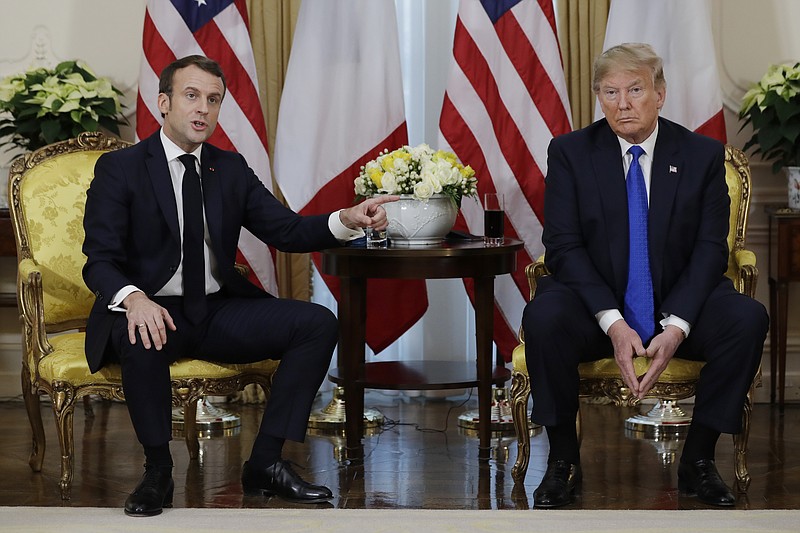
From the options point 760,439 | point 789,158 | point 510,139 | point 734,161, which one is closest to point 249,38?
point 510,139

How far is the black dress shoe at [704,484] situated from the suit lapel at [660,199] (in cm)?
58

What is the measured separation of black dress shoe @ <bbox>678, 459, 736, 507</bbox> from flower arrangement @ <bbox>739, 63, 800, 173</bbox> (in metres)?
1.80

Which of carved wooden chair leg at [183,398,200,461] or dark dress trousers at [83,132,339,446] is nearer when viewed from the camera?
dark dress trousers at [83,132,339,446]

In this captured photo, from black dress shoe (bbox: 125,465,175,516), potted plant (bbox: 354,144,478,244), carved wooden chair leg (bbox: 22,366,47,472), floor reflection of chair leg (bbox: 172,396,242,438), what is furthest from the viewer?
floor reflection of chair leg (bbox: 172,396,242,438)

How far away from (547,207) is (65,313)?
1.77m

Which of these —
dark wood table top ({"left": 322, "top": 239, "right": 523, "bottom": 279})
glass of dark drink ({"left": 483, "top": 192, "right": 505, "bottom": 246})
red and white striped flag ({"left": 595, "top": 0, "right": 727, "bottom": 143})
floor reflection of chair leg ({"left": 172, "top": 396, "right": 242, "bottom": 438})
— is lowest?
floor reflection of chair leg ({"left": 172, "top": 396, "right": 242, "bottom": 438})

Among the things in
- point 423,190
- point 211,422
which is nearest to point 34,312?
point 211,422

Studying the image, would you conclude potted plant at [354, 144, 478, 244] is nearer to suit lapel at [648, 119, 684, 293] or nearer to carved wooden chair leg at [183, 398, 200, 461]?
suit lapel at [648, 119, 684, 293]

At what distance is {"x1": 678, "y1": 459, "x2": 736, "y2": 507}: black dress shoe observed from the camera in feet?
10.8

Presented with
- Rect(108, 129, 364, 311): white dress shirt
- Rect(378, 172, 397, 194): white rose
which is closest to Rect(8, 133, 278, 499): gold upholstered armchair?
Rect(108, 129, 364, 311): white dress shirt

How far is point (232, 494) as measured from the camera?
11.4 feet

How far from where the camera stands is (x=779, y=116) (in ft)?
15.0

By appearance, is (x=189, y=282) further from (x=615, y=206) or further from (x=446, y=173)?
(x=615, y=206)

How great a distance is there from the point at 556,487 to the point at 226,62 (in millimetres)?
2448
